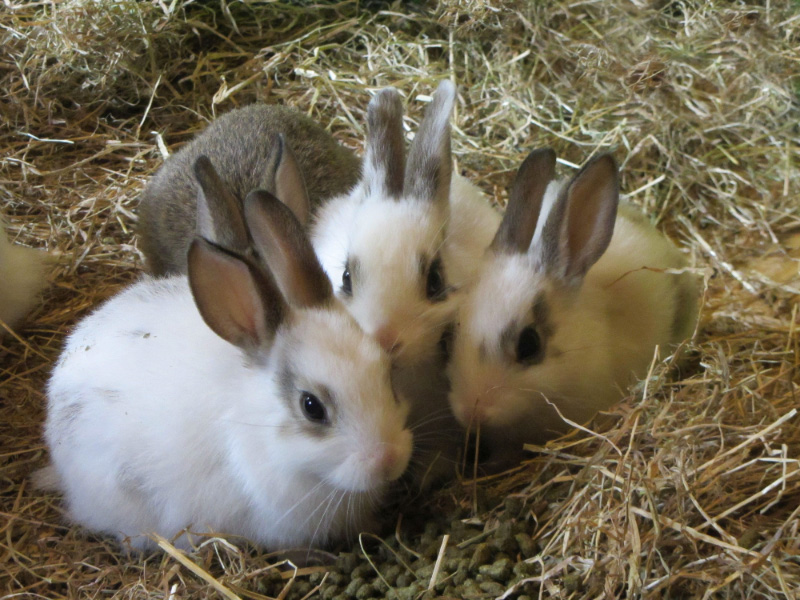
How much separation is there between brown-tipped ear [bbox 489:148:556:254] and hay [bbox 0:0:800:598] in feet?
2.11

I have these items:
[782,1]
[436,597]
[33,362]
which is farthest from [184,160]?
[782,1]

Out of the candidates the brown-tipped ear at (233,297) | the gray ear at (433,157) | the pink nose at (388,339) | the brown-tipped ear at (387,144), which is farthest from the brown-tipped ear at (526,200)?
the brown-tipped ear at (233,297)

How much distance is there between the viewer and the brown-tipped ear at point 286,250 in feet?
7.43

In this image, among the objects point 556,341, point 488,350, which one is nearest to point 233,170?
point 488,350

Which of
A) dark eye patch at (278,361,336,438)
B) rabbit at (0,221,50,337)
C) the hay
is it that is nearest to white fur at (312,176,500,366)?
dark eye patch at (278,361,336,438)

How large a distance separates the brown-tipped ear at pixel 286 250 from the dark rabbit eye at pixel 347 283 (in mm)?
194

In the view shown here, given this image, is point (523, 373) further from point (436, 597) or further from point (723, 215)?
point (723, 215)

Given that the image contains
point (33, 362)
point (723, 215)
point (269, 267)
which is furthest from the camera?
point (723, 215)

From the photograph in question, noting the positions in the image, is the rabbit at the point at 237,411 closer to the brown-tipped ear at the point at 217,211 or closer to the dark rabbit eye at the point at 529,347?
the brown-tipped ear at the point at 217,211

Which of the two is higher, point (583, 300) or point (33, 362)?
point (583, 300)

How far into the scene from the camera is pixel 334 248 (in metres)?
2.86

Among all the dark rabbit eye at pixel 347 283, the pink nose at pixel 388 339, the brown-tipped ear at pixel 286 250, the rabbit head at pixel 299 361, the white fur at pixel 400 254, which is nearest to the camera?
the rabbit head at pixel 299 361

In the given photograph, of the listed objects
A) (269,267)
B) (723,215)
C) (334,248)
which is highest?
(269,267)

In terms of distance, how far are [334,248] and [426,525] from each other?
101cm
